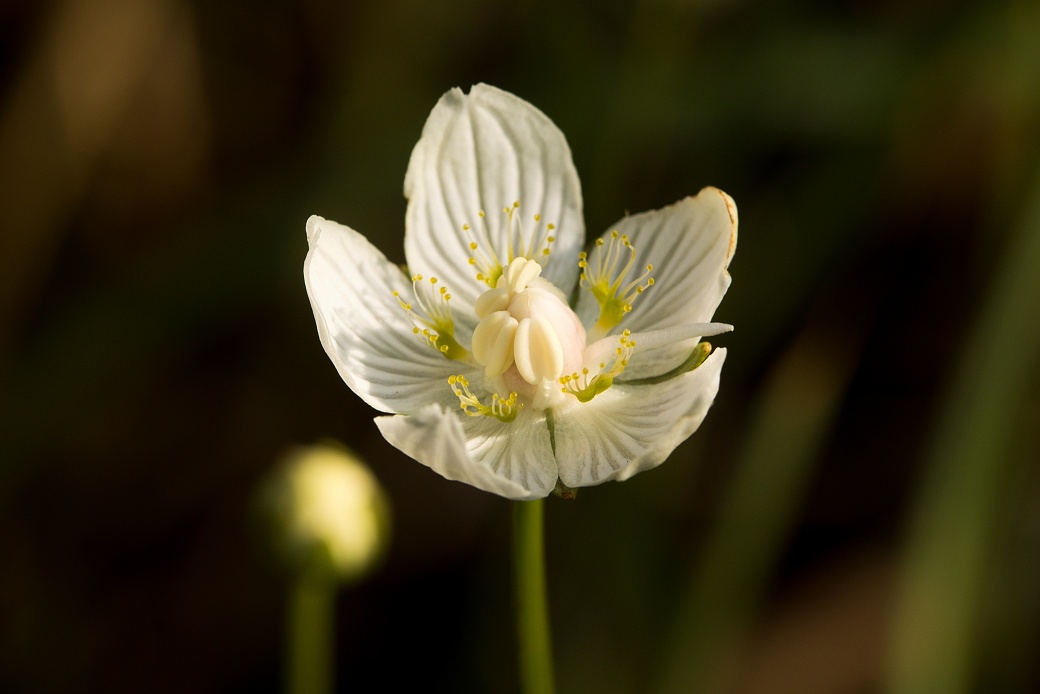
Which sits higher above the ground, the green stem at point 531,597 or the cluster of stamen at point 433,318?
the cluster of stamen at point 433,318

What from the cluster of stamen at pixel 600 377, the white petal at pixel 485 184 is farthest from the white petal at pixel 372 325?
A: the cluster of stamen at pixel 600 377

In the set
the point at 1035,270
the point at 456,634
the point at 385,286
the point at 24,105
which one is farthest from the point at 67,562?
the point at 1035,270

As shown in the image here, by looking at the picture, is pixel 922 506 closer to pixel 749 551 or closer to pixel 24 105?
pixel 749 551

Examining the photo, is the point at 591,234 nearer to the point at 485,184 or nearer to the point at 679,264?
the point at 485,184

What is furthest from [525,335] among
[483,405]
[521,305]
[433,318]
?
[433,318]

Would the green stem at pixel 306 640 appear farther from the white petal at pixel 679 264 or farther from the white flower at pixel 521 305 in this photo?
the white petal at pixel 679 264

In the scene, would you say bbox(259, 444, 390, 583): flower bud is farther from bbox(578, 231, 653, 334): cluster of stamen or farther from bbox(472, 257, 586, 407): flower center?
bbox(578, 231, 653, 334): cluster of stamen

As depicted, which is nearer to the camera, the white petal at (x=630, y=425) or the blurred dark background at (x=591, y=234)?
the white petal at (x=630, y=425)
